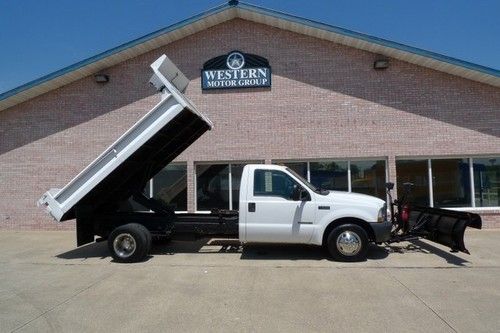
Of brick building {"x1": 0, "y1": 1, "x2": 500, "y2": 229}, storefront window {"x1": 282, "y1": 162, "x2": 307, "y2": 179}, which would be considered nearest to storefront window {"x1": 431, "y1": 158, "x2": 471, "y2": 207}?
brick building {"x1": 0, "y1": 1, "x2": 500, "y2": 229}

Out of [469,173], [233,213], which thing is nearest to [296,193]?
[233,213]

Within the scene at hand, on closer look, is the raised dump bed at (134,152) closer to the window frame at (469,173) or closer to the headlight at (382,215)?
the headlight at (382,215)

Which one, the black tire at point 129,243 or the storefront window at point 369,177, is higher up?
the storefront window at point 369,177

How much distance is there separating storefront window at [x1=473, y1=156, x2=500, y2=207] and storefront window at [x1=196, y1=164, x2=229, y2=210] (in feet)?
25.7

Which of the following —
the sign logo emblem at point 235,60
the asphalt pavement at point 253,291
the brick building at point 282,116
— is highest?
the sign logo emblem at point 235,60

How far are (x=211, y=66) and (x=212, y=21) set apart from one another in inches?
57.9

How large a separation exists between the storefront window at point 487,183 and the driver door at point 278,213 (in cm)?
749

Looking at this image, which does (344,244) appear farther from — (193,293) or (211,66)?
(211,66)

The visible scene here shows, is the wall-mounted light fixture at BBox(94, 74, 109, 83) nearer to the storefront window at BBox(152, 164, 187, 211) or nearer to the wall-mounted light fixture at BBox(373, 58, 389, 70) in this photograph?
the storefront window at BBox(152, 164, 187, 211)

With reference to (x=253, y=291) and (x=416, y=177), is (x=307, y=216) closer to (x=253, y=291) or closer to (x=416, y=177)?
(x=253, y=291)

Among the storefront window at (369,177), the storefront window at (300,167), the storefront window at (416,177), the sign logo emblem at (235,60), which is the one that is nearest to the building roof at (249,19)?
the sign logo emblem at (235,60)

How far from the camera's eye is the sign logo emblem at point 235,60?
14211 millimetres

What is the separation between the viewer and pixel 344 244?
27.5ft

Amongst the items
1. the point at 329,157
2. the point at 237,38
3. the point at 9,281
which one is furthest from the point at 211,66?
the point at 9,281
